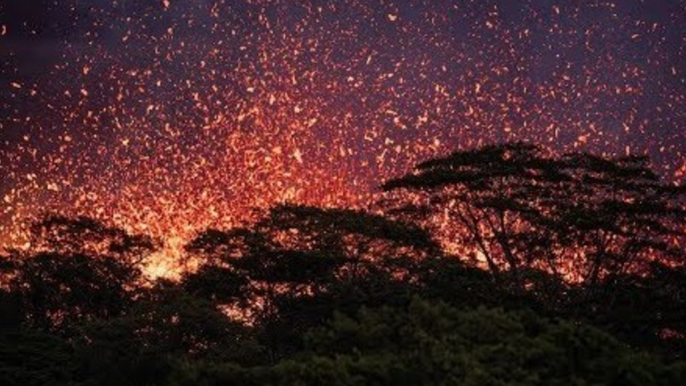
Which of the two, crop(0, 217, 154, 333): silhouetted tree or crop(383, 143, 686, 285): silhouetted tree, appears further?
crop(0, 217, 154, 333): silhouetted tree

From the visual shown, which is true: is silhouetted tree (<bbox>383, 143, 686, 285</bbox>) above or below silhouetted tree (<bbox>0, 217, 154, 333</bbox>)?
below

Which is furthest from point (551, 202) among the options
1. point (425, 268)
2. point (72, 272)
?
point (72, 272)

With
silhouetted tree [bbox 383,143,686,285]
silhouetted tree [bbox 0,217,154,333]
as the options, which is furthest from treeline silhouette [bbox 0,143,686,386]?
silhouetted tree [bbox 0,217,154,333]

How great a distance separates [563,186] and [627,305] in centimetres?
529

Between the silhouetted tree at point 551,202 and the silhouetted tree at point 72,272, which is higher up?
the silhouetted tree at point 72,272

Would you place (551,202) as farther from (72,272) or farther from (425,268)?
(72,272)

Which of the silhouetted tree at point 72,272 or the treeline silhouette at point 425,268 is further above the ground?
the silhouetted tree at point 72,272

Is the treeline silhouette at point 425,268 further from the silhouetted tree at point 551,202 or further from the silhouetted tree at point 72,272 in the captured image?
the silhouetted tree at point 72,272

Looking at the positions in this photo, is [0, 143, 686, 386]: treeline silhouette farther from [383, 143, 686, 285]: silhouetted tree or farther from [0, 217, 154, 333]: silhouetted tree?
[0, 217, 154, 333]: silhouetted tree

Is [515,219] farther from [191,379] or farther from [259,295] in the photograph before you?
[191,379]

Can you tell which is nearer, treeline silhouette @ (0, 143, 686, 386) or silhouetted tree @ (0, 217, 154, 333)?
treeline silhouette @ (0, 143, 686, 386)

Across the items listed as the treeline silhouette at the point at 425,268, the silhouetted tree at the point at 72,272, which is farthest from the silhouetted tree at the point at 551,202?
the silhouetted tree at the point at 72,272

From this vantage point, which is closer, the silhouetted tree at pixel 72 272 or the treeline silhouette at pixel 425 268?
the treeline silhouette at pixel 425 268

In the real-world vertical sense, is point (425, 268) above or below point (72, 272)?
below
